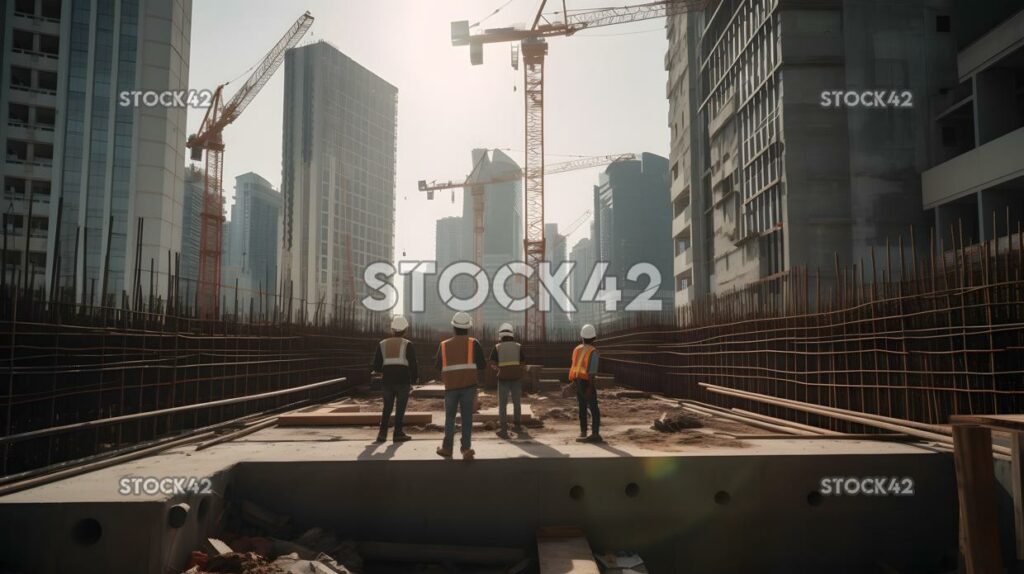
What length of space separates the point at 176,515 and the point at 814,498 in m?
6.62

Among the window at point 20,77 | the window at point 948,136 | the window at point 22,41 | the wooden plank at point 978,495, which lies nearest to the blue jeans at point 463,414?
the wooden plank at point 978,495

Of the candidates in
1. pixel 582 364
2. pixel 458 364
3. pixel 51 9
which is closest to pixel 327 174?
pixel 51 9

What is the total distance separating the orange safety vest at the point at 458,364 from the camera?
8.10 metres

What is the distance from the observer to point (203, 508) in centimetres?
632

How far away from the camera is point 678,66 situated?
52656 mm

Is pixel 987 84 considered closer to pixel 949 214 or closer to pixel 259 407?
pixel 949 214

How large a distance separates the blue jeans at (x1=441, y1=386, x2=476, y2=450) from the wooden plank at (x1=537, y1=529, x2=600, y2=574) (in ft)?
4.68

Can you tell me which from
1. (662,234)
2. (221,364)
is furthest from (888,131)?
(662,234)

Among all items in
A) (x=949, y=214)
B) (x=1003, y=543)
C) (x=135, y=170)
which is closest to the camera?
(x=1003, y=543)

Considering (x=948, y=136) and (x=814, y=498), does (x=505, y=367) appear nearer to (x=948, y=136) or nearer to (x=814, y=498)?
(x=814, y=498)

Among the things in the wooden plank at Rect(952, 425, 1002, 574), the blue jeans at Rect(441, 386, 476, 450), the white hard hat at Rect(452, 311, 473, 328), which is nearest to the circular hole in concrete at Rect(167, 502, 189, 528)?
the blue jeans at Rect(441, 386, 476, 450)

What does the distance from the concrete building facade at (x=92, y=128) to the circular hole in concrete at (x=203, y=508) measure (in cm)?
4341

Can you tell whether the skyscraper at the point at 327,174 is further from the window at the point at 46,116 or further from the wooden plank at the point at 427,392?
the wooden plank at the point at 427,392

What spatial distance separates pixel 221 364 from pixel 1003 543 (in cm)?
1112
